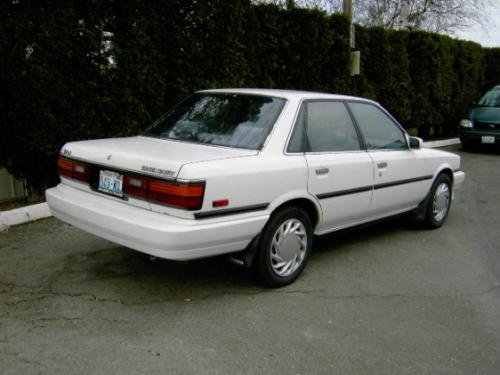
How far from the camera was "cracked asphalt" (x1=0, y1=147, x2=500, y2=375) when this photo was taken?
124 inches

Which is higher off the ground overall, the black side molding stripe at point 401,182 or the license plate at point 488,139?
the black side molding stripe at point 401,182

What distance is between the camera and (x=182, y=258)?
3523 mm

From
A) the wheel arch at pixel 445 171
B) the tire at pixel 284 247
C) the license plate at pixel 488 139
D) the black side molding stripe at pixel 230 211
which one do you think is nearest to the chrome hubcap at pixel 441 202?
the wheel arch at pixel 445 171

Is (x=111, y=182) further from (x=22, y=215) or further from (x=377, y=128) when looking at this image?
(x=377, y=128)

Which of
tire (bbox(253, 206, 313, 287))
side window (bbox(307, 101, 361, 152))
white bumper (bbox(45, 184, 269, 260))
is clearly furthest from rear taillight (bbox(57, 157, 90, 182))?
side window (bbox(307, 101, 361, 152))

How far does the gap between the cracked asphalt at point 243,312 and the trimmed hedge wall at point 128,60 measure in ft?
4.52

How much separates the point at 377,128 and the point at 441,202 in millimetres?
1507

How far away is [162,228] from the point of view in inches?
137

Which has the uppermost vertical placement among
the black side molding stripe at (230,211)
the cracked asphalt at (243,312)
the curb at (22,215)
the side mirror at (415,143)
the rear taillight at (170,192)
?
the side mirror at (415,143)

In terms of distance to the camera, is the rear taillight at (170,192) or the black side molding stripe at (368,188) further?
the black side molding stripe at (368,188)

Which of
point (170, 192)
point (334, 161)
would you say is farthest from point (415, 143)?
point (170, 192)

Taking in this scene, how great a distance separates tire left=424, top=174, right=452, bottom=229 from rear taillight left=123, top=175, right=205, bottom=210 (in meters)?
3.40

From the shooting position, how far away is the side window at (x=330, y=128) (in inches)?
177

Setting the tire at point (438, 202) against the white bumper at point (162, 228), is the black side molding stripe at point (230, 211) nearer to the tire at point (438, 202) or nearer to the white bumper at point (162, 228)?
the white bumper at point (162, 228)
